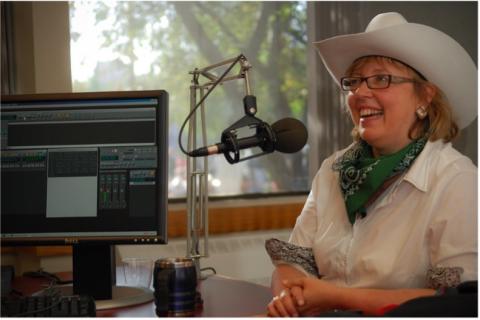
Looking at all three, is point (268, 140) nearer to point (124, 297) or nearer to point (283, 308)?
point (283, 308)

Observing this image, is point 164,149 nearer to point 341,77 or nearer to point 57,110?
point 57,110

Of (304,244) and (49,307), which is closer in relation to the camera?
(49,307)

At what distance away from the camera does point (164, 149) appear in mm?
1613

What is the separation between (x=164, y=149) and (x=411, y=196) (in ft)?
2.00

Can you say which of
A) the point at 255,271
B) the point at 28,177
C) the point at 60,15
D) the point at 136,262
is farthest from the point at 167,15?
the point at 28,177

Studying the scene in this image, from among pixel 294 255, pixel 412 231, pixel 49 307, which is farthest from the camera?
pixel 294 255

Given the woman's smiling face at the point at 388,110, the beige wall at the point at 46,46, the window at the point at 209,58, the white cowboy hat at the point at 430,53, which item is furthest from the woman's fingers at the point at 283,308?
the window at the point at 209,58

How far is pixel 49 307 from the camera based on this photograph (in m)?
1.37

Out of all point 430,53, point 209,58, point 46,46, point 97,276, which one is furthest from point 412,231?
point 209,58

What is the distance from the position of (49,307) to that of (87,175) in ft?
1.21

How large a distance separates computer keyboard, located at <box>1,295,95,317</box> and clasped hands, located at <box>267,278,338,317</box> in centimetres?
38

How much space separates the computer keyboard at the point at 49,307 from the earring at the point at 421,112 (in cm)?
92

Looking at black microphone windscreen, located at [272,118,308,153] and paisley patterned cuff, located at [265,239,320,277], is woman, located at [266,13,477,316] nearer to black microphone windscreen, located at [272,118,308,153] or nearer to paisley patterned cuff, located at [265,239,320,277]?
paisley patterned cuff, located at [265,239,320,277]

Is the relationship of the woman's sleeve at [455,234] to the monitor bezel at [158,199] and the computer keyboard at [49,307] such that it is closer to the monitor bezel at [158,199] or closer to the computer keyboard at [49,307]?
the monitor bezel at [158,199]
